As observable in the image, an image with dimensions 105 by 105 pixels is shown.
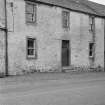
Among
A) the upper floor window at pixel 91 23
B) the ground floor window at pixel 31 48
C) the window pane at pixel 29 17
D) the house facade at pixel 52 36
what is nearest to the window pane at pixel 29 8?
the house facade at pixel 52 36

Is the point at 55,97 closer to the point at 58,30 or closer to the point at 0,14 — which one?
the point at 0,14

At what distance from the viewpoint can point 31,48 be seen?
20.8 meters

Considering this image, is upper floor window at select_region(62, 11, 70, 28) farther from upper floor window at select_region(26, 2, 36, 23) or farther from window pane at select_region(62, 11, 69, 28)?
upper floor window at select_region(26, 2, 36, 23)

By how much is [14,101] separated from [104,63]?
21.9 meters

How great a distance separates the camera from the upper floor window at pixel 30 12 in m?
20.6

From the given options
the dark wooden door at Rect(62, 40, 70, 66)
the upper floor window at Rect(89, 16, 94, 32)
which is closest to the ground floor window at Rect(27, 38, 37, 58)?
the dark wooden door at Rect(62, 40, 70, 66)

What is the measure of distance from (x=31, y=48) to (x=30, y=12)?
2981mm

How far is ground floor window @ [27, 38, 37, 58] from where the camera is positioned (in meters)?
20.8

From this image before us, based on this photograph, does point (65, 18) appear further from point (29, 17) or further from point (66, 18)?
point (29, 17)

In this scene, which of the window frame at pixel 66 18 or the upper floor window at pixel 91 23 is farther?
the upper floor window at pixel 91 23

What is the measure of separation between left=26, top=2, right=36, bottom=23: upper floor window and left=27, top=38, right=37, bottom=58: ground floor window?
1.59 m

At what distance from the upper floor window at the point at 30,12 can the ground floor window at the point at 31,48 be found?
5.22ft

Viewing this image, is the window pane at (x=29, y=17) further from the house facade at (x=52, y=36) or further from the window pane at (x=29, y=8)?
the window pane at (x=29, y=8)

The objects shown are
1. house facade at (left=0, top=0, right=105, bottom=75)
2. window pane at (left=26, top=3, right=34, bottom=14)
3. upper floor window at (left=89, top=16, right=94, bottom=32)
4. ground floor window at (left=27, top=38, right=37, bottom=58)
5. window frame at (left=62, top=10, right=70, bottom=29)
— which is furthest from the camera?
upper floor window at (left=89, top=16, right=94, bottom=32)
